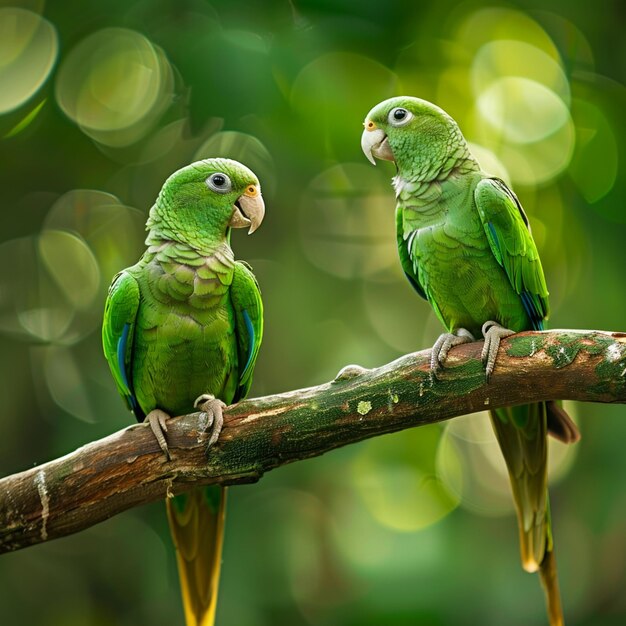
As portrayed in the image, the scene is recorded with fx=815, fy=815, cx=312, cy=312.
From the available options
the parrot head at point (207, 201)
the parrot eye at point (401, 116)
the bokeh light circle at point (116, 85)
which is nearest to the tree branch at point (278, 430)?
the parrot head at point (207, 201)

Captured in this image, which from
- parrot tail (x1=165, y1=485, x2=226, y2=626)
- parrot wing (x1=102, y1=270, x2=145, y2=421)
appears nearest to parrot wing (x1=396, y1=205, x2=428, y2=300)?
parrot wing (x1=102, y1=270, x2=145, y2=421)

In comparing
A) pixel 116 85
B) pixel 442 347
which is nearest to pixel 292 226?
pixel 116 85

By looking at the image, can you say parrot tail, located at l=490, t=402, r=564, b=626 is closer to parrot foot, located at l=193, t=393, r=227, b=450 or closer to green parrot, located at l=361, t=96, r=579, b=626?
green parrot, located at l=361, t=96, r=579, b=626

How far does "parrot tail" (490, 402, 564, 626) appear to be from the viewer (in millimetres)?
3332

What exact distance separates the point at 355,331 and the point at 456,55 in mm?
2202

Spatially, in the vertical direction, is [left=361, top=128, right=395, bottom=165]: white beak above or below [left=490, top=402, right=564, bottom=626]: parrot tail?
above

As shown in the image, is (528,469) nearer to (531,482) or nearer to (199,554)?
(531,482)

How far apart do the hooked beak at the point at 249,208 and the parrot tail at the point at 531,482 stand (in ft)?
4.18

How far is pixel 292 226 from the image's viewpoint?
6.18m

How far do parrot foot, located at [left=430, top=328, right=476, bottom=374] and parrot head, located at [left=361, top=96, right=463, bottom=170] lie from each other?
2.45 ft

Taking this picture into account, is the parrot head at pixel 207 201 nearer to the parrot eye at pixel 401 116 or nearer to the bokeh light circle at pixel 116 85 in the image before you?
the parrot eye at pixel 401 116

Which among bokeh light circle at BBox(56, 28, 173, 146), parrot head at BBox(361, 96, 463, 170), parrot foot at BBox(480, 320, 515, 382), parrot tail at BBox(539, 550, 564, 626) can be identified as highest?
bokeh light circle at BBox(56, 28, 173, 146)

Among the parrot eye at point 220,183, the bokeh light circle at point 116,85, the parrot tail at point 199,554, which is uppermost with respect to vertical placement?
the bokeh light circle at point 116,85

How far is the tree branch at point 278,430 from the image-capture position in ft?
9.12
